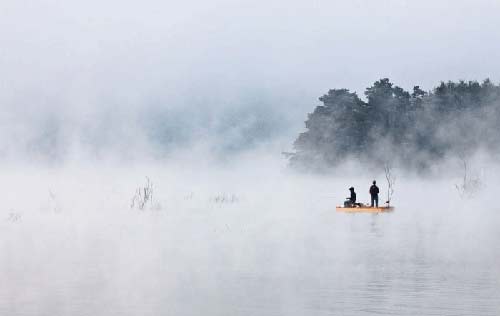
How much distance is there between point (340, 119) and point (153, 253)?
6925cm

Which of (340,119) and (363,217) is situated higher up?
(340,119)

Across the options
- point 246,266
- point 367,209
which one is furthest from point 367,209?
point 246,266

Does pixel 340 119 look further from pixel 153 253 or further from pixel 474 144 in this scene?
pixel 153 253

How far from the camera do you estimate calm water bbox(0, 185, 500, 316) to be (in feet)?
59.9

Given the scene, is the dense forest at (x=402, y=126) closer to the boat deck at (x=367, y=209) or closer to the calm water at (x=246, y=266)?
the boat deck at (x=367, y=209)

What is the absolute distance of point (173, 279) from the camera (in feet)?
71.5

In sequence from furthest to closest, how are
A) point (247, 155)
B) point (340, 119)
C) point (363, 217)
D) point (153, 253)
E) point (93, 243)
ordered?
1. point (247, 155)
2. point (340, 119)
3. point (363, 217)
4. point (93, 243)
5. point (153, 253)

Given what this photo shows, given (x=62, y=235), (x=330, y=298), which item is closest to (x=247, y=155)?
(x=62, y=235)

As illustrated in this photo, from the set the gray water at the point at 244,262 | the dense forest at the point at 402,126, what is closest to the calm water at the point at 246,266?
the gray water at the point at 244,262

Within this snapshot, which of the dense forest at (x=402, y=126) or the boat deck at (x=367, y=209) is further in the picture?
the dense forest at (x=402, y=126)

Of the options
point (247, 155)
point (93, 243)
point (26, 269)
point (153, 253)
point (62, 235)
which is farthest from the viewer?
point (247, 155)

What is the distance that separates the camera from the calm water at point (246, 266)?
1827cm

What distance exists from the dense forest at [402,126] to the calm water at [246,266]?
4914cm

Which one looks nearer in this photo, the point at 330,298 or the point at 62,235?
the point at 330,298
